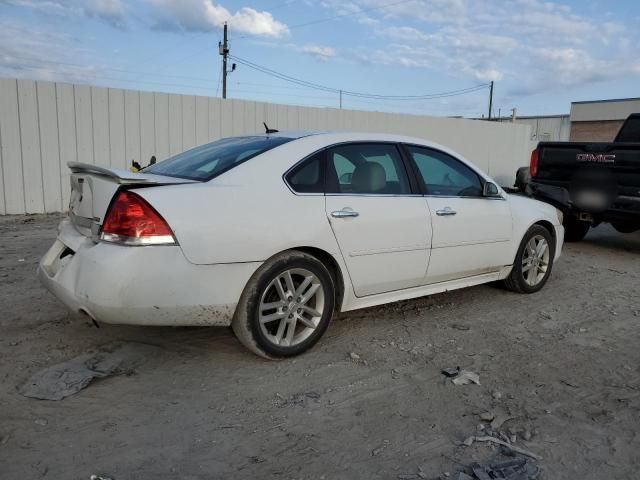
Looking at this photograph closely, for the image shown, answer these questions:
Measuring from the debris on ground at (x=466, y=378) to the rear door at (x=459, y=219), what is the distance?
3.41ft

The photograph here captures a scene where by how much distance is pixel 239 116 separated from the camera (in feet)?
38.8

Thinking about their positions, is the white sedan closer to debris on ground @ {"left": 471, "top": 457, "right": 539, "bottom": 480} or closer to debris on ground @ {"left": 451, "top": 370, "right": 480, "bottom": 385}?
debris on ground @ {"left": 451, "top": 370, "right": 480, "bottom": 385}

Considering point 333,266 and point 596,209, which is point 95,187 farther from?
point 596,209

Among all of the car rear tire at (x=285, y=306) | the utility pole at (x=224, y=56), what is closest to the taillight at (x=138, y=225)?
the car rear tire at (x=285, y=306)

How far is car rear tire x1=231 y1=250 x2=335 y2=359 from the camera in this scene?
3.38 metres

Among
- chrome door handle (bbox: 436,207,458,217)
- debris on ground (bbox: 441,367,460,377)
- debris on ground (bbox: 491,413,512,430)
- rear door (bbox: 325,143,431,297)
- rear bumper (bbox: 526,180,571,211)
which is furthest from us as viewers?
rear bumper (bbox: 526,180,571,211)

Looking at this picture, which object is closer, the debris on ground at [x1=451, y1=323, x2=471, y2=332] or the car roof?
the car roof

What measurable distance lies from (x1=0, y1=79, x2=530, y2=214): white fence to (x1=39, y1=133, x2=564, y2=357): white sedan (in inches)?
257

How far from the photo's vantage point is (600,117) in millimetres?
39312

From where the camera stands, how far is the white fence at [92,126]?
30.5ft

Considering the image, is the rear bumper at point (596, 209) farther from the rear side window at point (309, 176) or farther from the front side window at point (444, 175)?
the rear side window at point (309, 176)

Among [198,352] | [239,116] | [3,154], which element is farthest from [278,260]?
[239,116]

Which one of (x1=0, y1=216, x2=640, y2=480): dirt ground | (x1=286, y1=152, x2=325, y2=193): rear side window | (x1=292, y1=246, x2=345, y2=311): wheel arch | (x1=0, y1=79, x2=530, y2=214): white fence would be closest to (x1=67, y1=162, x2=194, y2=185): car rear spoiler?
(x1=286, y1=152, x2=325, y2=193): rear side window

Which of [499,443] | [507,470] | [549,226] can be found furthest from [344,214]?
[549,226]
